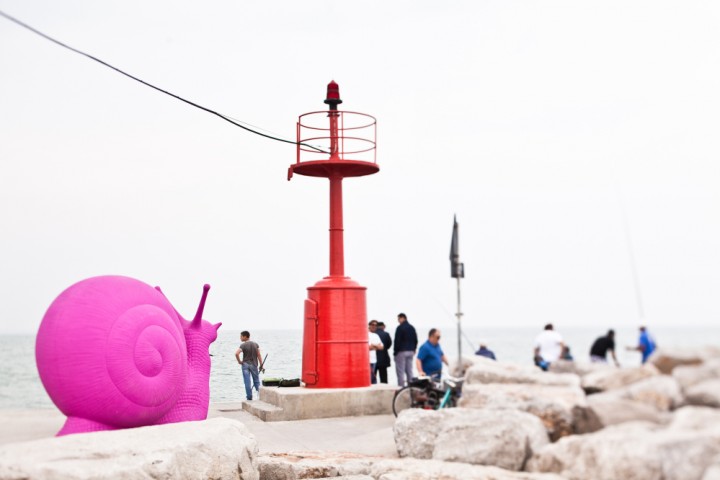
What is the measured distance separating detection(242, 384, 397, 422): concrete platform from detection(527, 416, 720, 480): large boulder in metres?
7.42

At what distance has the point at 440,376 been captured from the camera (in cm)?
1319

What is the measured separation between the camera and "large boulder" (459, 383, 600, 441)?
6715mm

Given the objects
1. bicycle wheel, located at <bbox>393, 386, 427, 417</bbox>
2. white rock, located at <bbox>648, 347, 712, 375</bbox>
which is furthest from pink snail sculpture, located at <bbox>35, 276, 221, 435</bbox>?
white rock, located at <bbox>648, 347, 712, 375</bbox>

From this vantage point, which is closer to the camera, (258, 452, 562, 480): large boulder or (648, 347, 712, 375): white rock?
(648, 347, 712, 375): white rock

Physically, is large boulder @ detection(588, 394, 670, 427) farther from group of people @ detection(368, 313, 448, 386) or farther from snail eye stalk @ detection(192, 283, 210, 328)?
group of people @ detection(368, 313, 448, 386)

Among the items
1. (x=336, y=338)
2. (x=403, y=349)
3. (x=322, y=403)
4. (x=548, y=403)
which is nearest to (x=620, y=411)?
(x=548, y=403)

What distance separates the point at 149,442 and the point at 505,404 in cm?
357

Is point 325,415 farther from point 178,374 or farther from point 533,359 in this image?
point 533,359

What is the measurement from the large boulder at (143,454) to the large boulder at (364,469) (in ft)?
1.29

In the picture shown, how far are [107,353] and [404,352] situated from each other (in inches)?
311

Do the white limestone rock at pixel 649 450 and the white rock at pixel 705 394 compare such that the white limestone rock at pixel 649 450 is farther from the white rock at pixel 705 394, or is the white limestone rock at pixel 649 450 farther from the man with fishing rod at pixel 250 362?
the man with fishing rod at pixel 250 362

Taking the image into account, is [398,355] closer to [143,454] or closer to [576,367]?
[143,454]

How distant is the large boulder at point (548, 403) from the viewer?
264 inches

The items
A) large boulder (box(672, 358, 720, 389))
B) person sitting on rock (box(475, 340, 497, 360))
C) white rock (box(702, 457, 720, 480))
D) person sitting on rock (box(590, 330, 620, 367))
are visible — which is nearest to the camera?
white rock (box(702, 457, 720, 480))
